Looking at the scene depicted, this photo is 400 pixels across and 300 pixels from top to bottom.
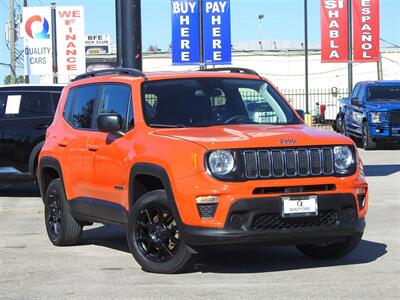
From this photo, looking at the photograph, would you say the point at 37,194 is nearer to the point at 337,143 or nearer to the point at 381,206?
the point at 381,206

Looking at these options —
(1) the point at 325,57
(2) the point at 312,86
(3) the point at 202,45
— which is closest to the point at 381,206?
(3) the point at 202,45

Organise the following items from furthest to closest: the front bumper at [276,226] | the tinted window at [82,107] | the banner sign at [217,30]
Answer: the banner sign at [217,30], the tinted window at [82,107], the front bumper at [276,226]

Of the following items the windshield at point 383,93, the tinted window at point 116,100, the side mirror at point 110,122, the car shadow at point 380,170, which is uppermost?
the tinted window at point 116,100

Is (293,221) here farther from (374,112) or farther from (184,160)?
(374,112)

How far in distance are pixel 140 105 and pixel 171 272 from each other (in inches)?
66.4

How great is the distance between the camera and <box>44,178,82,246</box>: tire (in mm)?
8602

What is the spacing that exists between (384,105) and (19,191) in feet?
37.5

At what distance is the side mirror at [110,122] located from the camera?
7312 mm

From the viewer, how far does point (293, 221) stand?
6.61 m

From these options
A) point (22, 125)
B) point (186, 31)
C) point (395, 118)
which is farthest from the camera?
point (186, 31)

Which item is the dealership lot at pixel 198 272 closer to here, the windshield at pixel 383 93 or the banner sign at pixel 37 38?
the windshield at pixel 383 93

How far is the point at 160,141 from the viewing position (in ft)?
22.6

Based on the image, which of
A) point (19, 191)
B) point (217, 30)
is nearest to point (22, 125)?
→ point (19, 191)

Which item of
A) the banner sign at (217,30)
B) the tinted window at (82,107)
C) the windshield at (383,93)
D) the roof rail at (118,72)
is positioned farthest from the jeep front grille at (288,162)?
the banner sign at (217,30)
